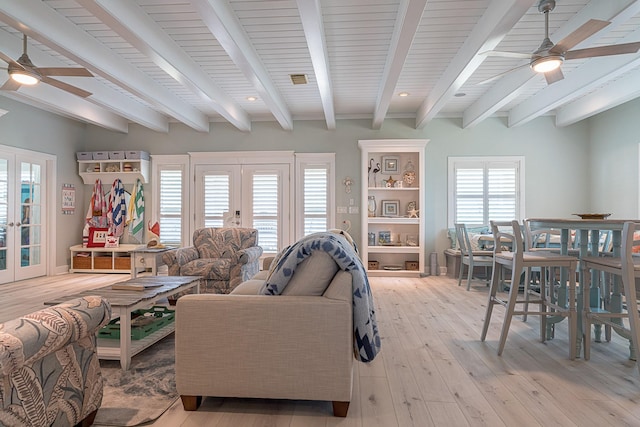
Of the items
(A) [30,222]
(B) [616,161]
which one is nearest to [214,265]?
(A) [30,222]

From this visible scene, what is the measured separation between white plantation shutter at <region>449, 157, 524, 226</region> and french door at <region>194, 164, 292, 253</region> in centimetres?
293

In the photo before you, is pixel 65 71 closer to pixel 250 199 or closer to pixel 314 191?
pixel 250 199

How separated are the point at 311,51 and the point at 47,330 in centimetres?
294

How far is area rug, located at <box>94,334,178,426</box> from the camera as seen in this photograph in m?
1.83

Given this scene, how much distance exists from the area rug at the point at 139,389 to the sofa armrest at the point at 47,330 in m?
0.47

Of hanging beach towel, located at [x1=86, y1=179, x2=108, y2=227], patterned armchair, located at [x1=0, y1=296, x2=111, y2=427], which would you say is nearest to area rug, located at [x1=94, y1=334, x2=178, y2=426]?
patterned armchair, located at [x1=0, y1=296, x2=111, y2=427]

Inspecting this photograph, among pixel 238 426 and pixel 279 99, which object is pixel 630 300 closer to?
pixel 238 426

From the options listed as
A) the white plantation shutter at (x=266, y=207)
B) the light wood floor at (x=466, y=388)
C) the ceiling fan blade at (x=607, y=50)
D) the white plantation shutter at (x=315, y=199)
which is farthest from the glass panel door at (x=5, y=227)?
the ceiling fan blade at (x=607, y=50)

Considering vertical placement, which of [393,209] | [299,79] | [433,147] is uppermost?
[299,79]

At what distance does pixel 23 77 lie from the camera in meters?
3.20

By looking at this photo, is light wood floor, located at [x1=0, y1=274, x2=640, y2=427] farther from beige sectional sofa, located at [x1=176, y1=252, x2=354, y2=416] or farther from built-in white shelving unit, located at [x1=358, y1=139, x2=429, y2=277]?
built-in white shelving unit, located at [x1=358, y1=139, x2=429, y2=277]

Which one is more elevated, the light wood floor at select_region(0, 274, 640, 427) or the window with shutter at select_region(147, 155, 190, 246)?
the window with shutter at select_region(147, 155, 190, 246)

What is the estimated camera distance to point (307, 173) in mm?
6438

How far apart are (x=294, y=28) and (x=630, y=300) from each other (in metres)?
3.33
